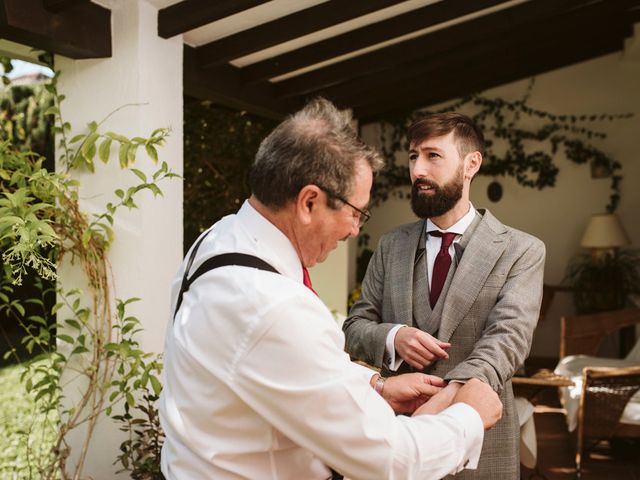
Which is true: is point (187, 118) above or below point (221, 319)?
above

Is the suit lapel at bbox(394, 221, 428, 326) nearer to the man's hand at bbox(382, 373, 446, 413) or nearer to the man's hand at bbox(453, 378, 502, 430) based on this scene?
the man's hand at bbox(382, 373, 446, 413)

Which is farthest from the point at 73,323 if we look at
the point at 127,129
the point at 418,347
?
the point at 418,347

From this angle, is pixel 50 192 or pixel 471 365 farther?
pixel 50 192

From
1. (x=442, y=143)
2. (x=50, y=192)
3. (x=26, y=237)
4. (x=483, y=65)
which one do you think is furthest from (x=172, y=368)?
(x=483, y=65)

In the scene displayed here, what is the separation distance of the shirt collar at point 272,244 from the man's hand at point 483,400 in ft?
1.45

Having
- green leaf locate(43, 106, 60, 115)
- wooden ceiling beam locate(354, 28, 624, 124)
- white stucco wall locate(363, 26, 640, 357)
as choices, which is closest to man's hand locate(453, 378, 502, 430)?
green leaf locate(43, 106, 60, 115)

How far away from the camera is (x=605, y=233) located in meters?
6.81

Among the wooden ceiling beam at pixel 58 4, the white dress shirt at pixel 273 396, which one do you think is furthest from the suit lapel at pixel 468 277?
the wooden ceiling beam at pixel 58 4

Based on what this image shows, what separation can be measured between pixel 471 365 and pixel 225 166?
3597 millimetres

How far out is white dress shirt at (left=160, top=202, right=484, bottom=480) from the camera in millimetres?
1017

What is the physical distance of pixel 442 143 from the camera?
1822 mm

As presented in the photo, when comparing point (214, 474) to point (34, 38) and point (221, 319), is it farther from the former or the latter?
point (34, 38)

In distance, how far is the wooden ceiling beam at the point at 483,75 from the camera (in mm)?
6402

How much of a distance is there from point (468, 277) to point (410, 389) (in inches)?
14.3
